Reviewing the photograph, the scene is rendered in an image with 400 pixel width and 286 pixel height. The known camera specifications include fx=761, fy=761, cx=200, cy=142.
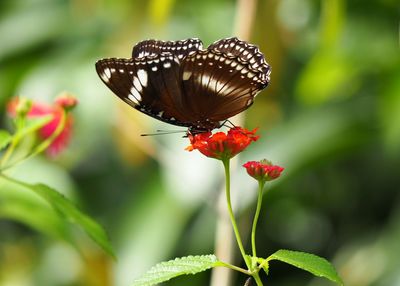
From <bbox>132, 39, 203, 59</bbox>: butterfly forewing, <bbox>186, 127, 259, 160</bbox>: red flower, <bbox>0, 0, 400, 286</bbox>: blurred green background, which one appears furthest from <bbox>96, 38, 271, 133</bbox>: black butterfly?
<bbox>0, 0, 400, 286</bbox>: blurred green background

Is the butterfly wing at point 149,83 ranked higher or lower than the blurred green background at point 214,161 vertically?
lower

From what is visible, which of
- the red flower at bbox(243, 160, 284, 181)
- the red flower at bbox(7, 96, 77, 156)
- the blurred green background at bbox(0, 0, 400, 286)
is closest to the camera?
the red flower at bbox(243, 160, 284, 181)

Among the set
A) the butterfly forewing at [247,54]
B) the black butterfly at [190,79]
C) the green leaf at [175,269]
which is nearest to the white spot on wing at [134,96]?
the black butterfly at [190,79]

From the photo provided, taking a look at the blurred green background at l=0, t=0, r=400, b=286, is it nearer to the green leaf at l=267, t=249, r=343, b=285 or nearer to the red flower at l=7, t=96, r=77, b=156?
the red flower at l=7, t=96, r=77, b=156

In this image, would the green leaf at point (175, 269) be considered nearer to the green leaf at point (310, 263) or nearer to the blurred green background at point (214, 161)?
the green leaf at point (310, 263)

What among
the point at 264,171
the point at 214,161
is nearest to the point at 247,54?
the point at 264,171

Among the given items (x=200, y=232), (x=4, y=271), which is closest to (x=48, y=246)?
(x=4, y=271)

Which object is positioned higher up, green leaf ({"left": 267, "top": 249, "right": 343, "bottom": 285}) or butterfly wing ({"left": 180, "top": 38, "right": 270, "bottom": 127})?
butterfly wing ({"left": 180, "top": 38, "right": 270, "bottom": 127})
